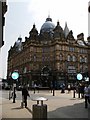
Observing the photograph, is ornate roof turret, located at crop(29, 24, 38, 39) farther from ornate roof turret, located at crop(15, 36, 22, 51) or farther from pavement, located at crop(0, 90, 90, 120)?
pavement, located at crop(0, 90, 90, 120)

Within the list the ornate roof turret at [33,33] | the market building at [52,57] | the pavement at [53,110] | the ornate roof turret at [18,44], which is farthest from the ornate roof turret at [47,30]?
the pavement at [53,110]

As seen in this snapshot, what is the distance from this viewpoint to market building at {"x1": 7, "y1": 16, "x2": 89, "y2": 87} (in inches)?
3511

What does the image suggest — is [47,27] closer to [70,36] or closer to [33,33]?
[33,33]

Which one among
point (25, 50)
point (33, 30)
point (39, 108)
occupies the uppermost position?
point (33, 30)

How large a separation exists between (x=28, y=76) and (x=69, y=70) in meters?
14.2

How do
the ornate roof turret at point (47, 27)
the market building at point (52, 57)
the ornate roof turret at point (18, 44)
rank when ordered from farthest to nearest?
the ornate roof turret at point (18, 44)
the ornate roof turret at point (47, 27)
the market building at point (52, 57)

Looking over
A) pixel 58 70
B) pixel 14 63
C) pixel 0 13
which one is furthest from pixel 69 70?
pixel 0 13

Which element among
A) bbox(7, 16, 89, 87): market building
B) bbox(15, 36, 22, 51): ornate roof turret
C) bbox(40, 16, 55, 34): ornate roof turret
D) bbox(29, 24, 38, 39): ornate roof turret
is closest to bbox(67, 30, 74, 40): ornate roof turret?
bbox(7, 16, 89, 87): market building

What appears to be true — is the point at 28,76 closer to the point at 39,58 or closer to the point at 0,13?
the point at 39,58

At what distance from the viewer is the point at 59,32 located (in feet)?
305

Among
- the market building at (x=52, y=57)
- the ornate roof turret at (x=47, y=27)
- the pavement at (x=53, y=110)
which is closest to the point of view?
the pavement at (x=53, y=110)

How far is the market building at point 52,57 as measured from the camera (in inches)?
3511

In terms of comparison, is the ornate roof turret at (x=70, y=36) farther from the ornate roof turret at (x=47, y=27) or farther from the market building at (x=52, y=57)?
the ornate roof turret at (x=47, y=27)

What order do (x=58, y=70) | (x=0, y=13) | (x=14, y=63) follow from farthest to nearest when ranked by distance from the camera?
(x=14, y=63), (x=58, y=70), (x=0, y=13)
